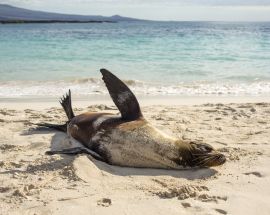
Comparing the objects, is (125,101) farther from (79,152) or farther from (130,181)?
(130,181)

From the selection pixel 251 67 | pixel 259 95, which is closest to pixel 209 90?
pixel 259 95

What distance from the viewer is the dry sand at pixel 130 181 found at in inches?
143

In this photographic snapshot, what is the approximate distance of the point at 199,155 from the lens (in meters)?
4.45

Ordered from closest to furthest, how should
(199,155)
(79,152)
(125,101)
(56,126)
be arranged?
(199,155)
(79,152)
(125,101)
(56,126)

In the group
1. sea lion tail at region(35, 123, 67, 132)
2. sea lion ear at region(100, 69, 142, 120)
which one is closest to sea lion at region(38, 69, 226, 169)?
sea lion ear at region(100, 69, 142, 120)

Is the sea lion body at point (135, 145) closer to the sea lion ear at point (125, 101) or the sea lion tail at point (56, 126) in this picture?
the sea lion ear at point (125, 101)

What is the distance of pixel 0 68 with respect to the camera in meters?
14.7

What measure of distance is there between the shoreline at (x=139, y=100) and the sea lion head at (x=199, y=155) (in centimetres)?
414

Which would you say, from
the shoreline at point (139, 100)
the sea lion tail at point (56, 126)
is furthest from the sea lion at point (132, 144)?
the shoreline at point (139, 100)

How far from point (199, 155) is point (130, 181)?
705 millimetres

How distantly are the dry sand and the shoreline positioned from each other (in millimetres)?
2180

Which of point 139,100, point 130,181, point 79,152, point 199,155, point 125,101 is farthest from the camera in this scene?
point 139,100

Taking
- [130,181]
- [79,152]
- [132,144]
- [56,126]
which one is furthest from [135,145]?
[56,126]

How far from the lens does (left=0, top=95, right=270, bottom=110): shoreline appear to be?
8.49 meters
